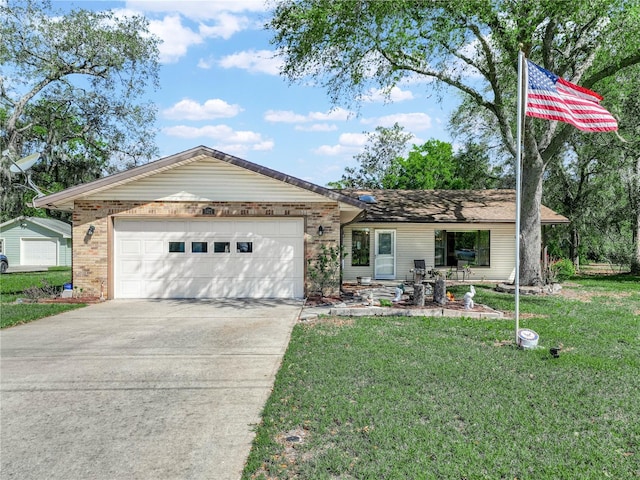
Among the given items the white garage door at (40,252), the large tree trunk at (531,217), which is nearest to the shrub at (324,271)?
the large tree trunk at (531,217)

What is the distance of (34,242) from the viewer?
27812 millimetres

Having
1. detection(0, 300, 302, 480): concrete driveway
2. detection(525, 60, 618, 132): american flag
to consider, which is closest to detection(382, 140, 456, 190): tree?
detection(525, 60, 618, 132): american flag

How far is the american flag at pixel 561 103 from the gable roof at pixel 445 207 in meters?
8.08

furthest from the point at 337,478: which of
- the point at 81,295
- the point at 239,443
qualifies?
the point at 81,295

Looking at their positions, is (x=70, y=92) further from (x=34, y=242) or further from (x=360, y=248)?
(x=360, y=248)

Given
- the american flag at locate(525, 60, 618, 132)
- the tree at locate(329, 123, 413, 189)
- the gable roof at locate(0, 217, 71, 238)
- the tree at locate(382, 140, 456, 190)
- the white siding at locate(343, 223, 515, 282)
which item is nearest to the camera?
the american flag at locate(525, 60, 618, 132)

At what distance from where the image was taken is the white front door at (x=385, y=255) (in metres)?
16.6

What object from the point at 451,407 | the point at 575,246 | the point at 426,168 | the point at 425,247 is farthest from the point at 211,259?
the point at 426,168

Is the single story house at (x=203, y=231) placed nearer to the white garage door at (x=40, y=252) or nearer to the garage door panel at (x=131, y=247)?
the garage door panel at (x=131, y=247)

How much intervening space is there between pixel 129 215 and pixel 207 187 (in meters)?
2.25

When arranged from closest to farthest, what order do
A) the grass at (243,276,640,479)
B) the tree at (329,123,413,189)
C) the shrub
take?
the grass at (243,276,640,479), the shrub, the tree at (329,123,413,189)

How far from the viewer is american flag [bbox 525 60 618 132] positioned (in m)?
6.92

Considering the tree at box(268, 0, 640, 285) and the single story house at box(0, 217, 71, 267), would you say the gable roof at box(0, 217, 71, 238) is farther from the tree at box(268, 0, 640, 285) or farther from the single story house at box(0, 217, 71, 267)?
the tree at box(268, 0, 640, 285)

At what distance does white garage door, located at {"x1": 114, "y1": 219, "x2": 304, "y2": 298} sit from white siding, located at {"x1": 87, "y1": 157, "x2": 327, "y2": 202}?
2.29 feet
